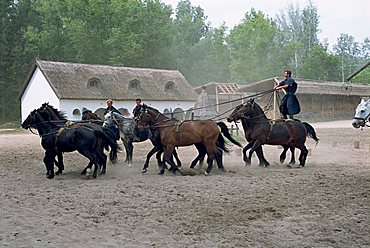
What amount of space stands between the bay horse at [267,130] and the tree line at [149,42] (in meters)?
37.6

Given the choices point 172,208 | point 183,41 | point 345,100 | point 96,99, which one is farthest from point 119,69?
point 172,208

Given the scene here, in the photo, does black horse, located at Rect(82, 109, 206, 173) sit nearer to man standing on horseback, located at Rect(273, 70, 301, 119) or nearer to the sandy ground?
the sandy ground

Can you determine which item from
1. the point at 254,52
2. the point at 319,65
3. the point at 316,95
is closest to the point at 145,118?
the point at 316,95

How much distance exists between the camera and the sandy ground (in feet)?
20.6

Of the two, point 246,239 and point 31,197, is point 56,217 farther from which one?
point 246,239

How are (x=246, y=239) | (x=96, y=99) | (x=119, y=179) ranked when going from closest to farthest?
(x=246, y=239)
(x=119, y=179)
(x=96, y=99)

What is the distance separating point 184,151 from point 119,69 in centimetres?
2364

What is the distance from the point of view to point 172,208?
26.3 feet

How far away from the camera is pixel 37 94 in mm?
36906

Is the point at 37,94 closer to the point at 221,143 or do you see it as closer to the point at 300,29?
the point at 221,143

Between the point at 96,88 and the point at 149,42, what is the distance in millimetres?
18478

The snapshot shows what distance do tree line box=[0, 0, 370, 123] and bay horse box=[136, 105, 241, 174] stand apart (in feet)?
123

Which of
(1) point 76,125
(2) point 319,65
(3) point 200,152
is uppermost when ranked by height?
(2) point 319,65

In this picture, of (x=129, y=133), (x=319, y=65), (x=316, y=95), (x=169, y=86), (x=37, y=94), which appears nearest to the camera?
(x=129, y=133)
